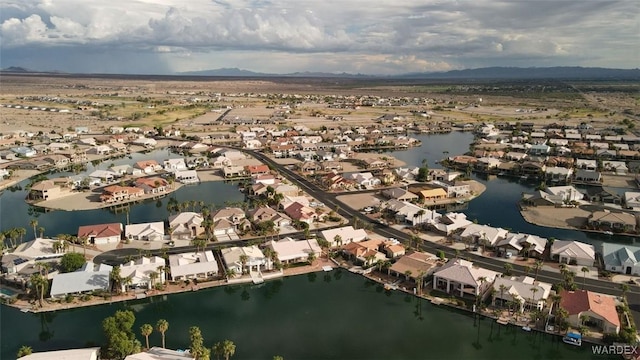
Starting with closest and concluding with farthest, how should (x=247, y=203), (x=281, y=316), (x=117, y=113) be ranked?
(x=281, y=316) < (x=247, y=203) < (x=117, y=113)

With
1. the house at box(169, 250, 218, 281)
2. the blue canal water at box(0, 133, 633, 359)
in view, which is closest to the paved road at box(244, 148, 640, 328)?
the blue canal water at box(0, 133, 633, 359)

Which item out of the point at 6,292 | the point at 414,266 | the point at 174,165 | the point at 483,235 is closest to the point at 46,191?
the point at 174,165

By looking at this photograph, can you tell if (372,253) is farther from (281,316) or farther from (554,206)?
(554,206)

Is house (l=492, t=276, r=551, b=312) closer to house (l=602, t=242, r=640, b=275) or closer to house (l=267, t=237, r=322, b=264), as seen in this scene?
house (l=602, t=242, r=640, b=275)

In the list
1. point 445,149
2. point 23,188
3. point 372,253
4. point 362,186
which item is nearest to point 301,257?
point 372,253

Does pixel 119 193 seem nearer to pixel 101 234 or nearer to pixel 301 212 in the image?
pixel 101 234

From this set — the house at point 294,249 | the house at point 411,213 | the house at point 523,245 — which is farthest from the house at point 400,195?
the house at point 294,249
